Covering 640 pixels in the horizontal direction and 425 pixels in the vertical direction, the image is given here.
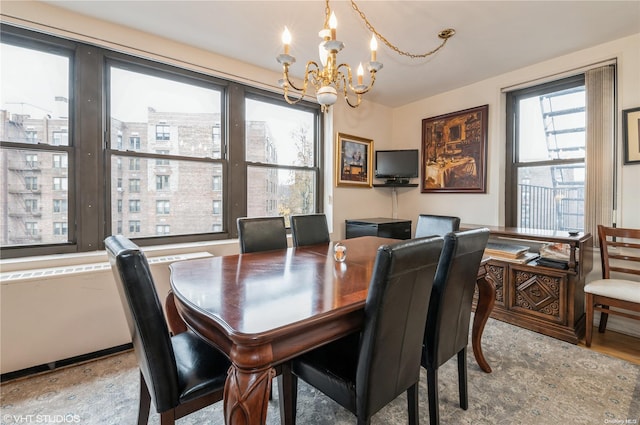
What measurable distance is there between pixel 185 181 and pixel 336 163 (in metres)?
1.82

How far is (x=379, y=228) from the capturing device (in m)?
3.55

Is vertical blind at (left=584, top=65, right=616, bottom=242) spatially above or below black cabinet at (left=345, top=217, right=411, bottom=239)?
above

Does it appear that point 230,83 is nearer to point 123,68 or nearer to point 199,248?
point 123,68

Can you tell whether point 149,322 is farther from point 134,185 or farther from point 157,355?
point 134,185

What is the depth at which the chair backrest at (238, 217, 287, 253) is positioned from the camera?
2.25 m

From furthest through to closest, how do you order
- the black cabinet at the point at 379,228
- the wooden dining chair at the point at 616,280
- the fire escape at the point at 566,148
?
the black cabinet at the point at 379,228, the fire escape at the point at 566,148, the wooden dining chair at the point at 616,280

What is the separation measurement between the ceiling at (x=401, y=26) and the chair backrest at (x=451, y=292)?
177cm

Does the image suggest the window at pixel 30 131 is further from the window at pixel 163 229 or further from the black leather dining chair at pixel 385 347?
the black leather dining chair at pixel 385 347

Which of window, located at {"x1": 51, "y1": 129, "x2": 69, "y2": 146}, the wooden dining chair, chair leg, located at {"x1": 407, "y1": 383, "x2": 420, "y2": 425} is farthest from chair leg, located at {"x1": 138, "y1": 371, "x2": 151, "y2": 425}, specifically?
the wooden dining chair

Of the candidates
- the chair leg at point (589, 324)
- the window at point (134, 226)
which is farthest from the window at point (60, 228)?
the chair leg at point (589, 324)

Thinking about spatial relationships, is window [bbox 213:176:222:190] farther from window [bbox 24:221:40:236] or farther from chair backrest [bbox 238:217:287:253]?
window [bbox 24:221:40:236]

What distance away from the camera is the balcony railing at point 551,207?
115 inches

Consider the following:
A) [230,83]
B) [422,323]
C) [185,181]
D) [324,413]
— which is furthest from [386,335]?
[230,83]

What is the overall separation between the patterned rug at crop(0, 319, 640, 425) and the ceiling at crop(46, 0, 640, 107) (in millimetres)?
2556
